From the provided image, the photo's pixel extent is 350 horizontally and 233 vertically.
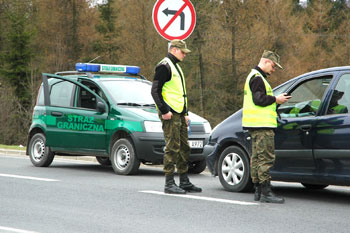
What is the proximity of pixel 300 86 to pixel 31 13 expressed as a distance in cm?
4187

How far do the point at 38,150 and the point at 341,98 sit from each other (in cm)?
713

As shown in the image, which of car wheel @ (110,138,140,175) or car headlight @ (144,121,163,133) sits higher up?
car headlight @ (144,121,163,133)

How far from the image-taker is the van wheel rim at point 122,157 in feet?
37.0

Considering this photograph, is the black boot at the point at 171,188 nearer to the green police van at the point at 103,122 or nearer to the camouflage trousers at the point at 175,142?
the camouflage trousers at the point at 175,142

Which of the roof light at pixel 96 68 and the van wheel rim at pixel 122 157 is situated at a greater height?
the roof light at pixel 96 68

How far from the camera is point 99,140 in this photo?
38.5 feet

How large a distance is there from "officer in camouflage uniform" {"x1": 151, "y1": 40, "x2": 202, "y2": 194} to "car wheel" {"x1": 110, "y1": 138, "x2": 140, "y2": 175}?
258cm

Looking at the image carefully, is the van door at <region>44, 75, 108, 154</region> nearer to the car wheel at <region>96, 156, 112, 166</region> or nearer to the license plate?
the car wheel at <region>96, 156, 112, 166</region>

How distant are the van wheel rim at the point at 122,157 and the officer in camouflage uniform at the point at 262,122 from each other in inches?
149

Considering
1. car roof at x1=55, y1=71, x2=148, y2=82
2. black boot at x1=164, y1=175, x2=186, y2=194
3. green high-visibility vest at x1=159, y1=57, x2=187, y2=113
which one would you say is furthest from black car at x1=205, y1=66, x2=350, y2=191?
car roof at x1=55, y1=71, x2=148, y2=82

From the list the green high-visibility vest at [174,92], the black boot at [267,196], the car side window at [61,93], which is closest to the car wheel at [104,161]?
the car side window at [61,93]

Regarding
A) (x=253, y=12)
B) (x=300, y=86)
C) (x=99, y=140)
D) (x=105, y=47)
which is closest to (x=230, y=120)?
(x=300, y=86)

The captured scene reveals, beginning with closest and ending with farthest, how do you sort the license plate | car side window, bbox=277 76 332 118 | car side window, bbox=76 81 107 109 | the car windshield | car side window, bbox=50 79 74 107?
car side window, bbox=277 76 332 118 → the license plate → the car windshield → car side window, bbox=76 81 107 109 → car side window, bbox=50 79 74 107

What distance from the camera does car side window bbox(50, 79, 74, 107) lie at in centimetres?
1247
